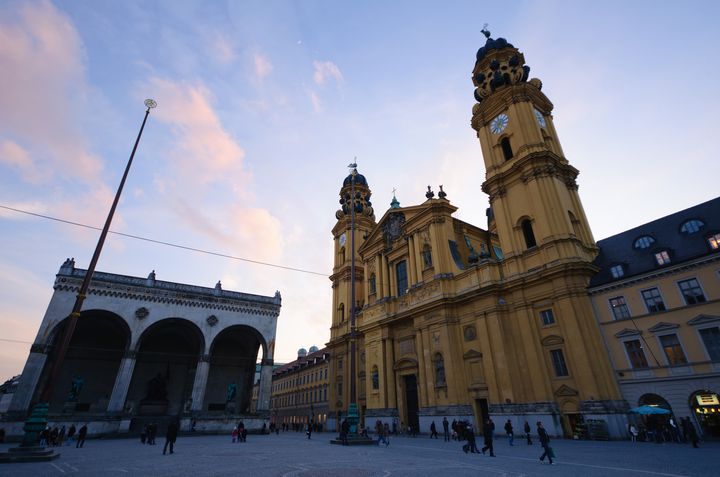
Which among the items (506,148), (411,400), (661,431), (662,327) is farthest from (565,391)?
(506,148)

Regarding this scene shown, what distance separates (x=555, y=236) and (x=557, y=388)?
9681 mm

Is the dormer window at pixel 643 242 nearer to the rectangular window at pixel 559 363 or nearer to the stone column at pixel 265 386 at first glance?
the rectangular window at pixel 559 363

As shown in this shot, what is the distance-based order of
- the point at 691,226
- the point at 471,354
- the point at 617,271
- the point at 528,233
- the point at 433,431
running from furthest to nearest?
1. the point at 528,233
2. the point at 471,354
3. the point at 433,431
4. the point at 617,271
5. the point at 691,226

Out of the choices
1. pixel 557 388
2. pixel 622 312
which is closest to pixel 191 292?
pixel 557 388

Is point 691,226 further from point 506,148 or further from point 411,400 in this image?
point 411,400

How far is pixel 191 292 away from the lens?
36.9 meters

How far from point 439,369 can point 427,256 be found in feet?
32.2

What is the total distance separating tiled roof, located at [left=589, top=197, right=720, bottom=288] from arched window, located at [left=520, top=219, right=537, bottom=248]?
13.8 feet

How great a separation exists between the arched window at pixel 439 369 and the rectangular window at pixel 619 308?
1224 cm

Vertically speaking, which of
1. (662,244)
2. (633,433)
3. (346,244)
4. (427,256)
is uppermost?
(346,244)

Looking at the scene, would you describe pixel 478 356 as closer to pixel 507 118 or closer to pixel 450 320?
pixel 450 320

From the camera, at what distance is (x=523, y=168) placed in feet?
92.5

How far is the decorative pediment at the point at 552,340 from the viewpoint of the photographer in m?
22.7

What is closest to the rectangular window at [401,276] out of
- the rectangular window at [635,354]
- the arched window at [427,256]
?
the arched window at [427,256]
